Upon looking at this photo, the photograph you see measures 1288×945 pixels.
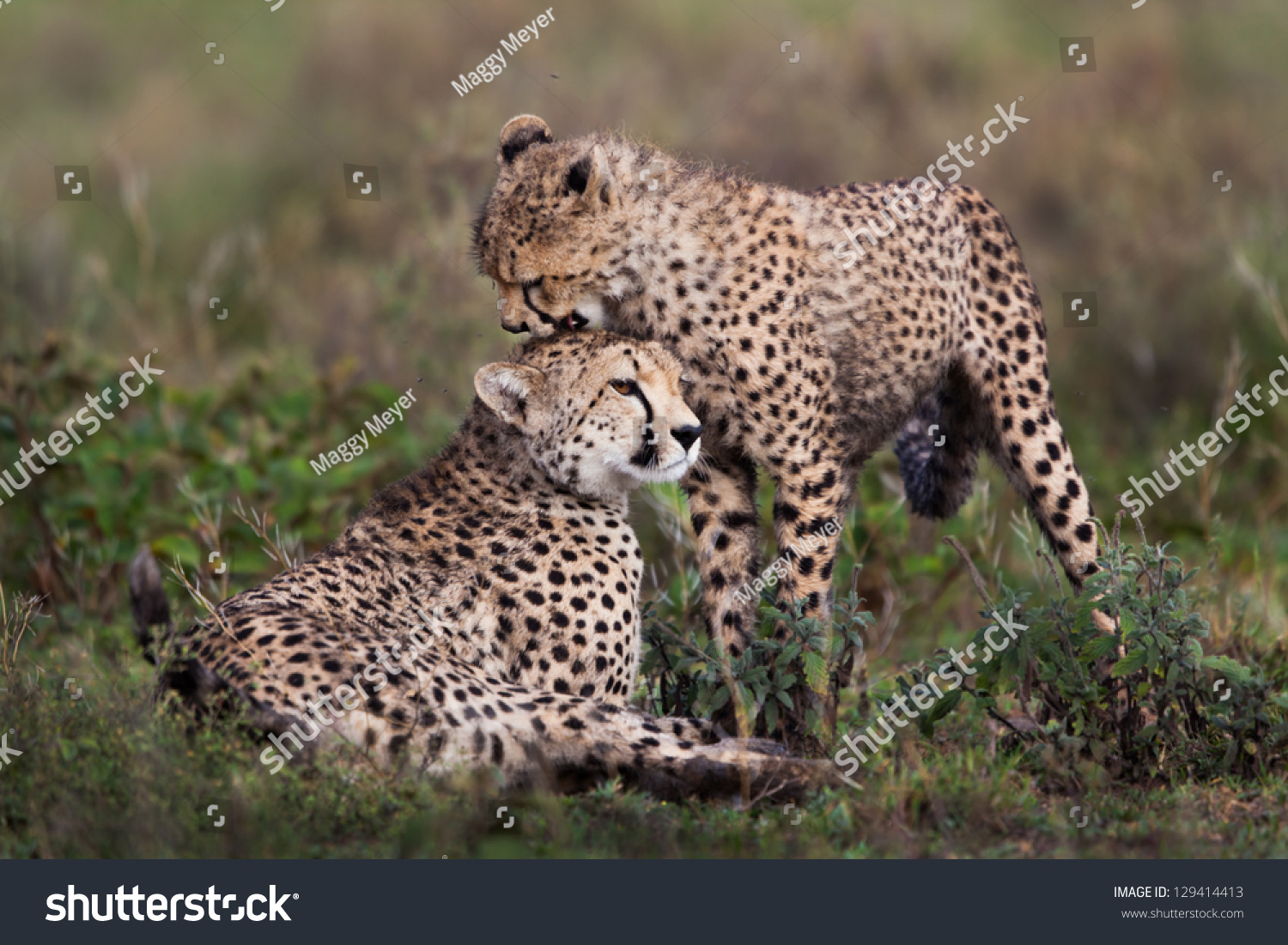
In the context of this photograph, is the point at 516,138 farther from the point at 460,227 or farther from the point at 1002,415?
the point at 460,227

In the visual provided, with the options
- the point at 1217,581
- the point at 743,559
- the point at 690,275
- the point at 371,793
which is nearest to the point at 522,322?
the point at 690,275

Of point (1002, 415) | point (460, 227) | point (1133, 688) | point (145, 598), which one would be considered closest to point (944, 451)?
point (1002, 415)

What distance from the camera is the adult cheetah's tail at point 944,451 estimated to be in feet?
17.6

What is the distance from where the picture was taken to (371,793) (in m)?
3.58

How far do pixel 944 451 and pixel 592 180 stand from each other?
180 centimetres

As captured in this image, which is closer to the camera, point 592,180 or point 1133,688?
point 1133,688

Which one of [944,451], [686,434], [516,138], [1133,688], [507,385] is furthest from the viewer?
[944,451]

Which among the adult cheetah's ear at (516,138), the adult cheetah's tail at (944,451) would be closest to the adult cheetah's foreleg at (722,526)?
the adult cheetah's tail at (944,451)

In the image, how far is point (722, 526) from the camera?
493cm

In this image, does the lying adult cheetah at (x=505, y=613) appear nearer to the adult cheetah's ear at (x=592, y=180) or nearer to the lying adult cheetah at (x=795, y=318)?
the lying adult cheetah at (x=795, y=318)

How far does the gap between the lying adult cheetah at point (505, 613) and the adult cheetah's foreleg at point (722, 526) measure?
439mm

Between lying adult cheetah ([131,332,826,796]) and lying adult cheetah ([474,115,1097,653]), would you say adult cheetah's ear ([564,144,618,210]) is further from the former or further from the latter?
lying adult cheetah ([131,332,826,796])

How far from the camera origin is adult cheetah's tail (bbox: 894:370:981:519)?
211 inches

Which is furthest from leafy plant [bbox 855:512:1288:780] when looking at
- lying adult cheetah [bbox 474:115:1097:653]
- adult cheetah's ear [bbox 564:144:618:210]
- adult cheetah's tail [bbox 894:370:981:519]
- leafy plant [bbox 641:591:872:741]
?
adult cheetah's ear [bbox 564:144:618:210]
